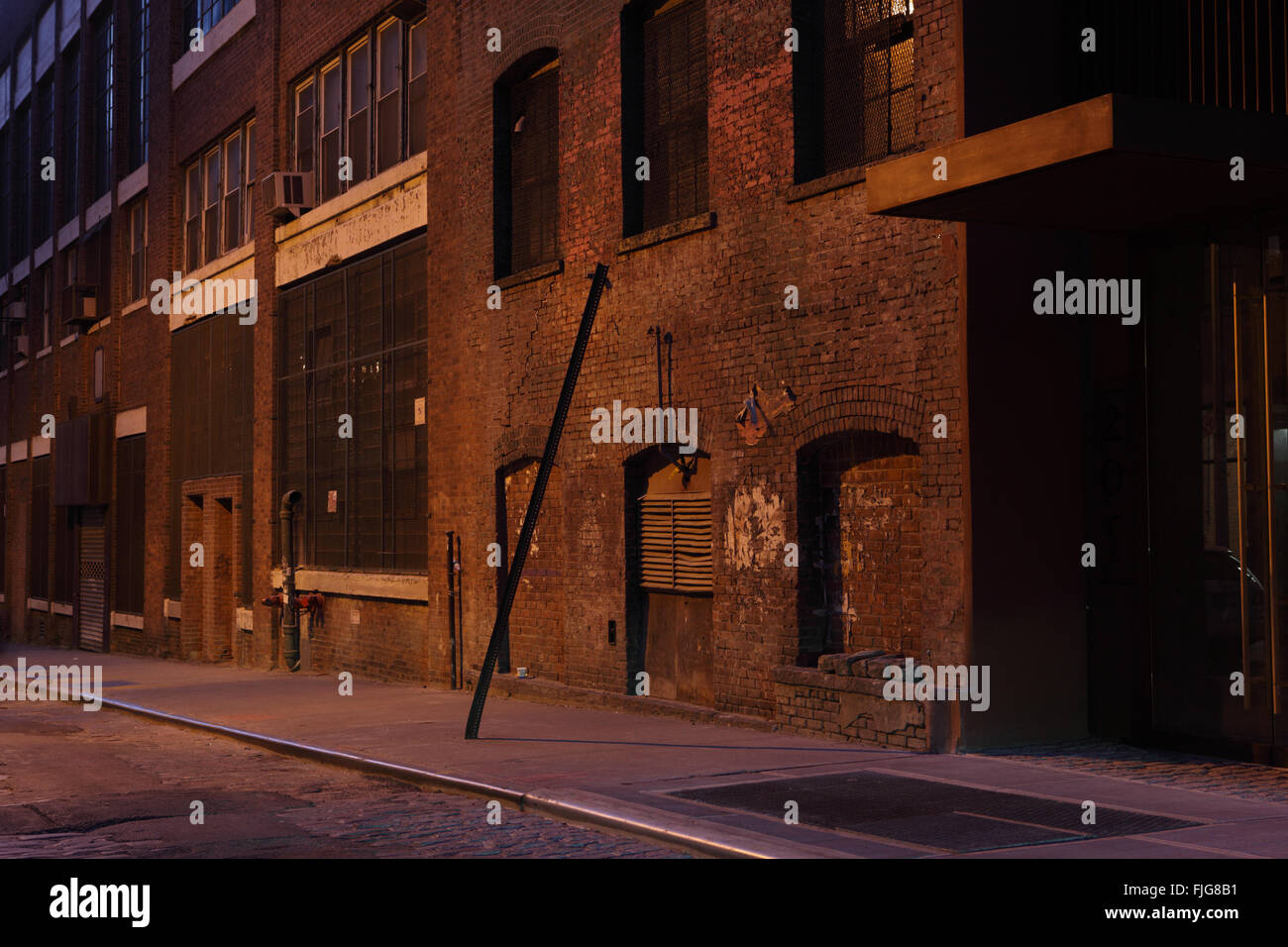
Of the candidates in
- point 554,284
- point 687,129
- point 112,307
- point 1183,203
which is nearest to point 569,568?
point 554,284

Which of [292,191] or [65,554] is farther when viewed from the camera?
[65,554]

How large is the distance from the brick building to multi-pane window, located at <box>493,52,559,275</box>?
6cm

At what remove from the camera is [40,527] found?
38188mm

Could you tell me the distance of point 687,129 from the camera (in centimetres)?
1486

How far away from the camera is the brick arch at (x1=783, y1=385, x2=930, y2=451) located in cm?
1176

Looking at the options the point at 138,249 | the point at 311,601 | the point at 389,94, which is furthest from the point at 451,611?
the point at 138,249

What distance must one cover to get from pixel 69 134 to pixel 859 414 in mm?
30539

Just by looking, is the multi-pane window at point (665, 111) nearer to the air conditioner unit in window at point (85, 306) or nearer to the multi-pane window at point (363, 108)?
the multi-pane window at point (363, 108)

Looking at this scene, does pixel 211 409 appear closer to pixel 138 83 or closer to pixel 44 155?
pixel 138 83

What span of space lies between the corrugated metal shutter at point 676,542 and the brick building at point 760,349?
0.04 m

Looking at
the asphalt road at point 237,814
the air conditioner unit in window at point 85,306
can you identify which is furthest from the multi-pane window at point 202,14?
the asphalt road at point 237,814

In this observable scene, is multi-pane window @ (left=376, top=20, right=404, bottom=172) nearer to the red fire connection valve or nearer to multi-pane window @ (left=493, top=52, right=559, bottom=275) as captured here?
multi-pane window @ (left=493, top=52, right=559, bottom=275)

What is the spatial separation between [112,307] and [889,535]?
24.5m
